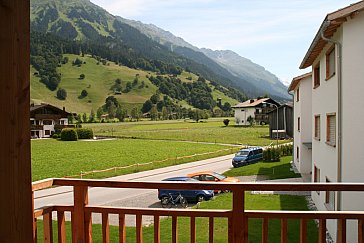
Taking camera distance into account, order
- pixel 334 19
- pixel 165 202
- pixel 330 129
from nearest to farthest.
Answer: pixel 334 19
pixel 330 129
pixel 165 202

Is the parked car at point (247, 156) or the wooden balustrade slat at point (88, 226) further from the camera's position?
the parked car at point (247, 156)

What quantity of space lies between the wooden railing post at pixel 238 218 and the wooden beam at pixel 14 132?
182cm

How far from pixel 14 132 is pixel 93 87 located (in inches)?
4950

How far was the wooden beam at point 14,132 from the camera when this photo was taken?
1.09 m

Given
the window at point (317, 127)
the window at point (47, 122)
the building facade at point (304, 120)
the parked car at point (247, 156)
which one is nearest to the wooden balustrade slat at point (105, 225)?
the window at point (317, 127)

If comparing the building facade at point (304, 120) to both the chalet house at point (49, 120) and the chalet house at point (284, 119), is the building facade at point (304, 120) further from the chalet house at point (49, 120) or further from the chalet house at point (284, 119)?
the chalet house at point (49, 120)

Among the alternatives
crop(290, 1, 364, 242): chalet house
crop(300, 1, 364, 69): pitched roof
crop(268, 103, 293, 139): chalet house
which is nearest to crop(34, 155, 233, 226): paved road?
crop(290, 1, 364, 242): chalet house

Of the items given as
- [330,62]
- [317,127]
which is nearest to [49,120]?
[317,127]

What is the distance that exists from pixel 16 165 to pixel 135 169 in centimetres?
2231

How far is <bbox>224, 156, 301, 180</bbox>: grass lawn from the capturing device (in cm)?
2032

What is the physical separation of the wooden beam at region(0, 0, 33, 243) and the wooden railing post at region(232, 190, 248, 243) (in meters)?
1.82

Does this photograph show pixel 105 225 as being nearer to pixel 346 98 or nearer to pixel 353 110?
pixel 353 110

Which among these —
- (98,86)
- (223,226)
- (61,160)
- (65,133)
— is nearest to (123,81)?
(98,86)

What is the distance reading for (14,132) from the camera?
3.64ft
